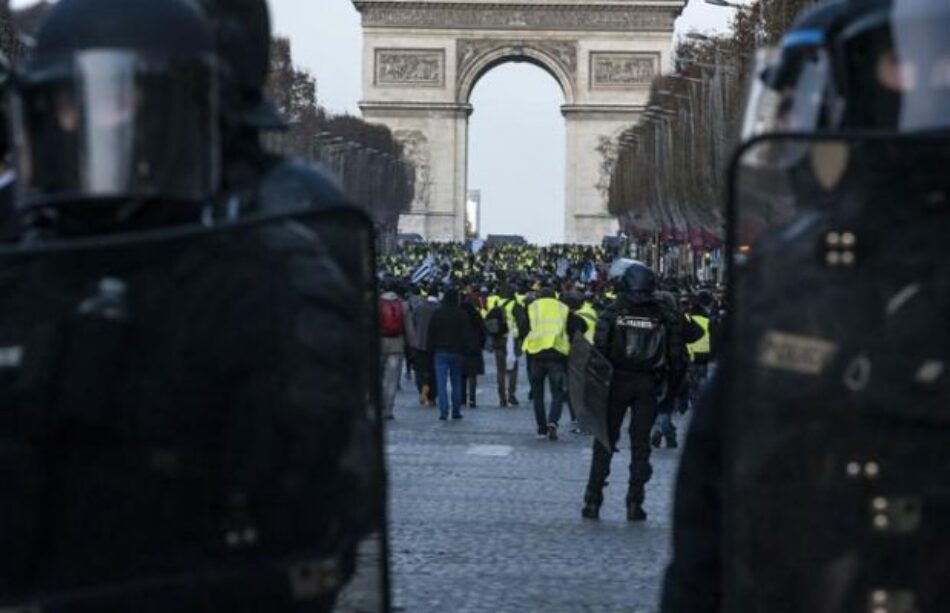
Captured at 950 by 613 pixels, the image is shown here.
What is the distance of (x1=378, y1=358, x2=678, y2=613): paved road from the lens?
9.05 metres

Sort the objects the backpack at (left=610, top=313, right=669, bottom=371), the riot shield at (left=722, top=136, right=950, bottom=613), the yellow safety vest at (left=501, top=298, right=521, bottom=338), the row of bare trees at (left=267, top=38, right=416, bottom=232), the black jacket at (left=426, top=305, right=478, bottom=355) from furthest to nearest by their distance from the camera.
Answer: the row of bare trees at (left=267, top=38, right=416, bottom=232), the yellow safety vest at (left=501, top=298, right=521, bottom=338), the black jacket at (left=426, top=305, right=478, bottom=355), the backpack at (left=610, top=313, right=669, bottom=371), the riot shield at (left=722, top=136, right=950, bottom=613)

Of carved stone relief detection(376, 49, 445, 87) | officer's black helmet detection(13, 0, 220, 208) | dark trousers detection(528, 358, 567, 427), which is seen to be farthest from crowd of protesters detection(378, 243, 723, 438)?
carved stone relief detection(376, 49, 445, 87)

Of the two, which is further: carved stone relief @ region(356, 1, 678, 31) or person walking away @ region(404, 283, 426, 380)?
carved stone relief @ region(356, 1, 678, 31)

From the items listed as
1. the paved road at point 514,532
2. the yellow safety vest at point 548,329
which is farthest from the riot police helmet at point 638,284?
the yellow safety vest at point 548,329

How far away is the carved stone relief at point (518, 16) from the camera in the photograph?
307ft

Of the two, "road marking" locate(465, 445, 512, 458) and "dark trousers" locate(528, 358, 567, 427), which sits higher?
"dark trousers" locate(528, 358, 567, 427)

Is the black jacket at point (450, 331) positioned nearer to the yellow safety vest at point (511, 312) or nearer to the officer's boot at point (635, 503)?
the yellow safety vest at point (511, 312)

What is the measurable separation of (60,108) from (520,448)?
15.4m

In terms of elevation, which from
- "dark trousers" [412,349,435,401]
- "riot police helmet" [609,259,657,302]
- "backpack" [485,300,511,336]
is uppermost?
"riot police helmet" [609,259,657,302]

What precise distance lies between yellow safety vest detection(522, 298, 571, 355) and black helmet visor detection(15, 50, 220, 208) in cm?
1798

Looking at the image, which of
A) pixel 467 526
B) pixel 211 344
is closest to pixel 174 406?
pixel 211 344

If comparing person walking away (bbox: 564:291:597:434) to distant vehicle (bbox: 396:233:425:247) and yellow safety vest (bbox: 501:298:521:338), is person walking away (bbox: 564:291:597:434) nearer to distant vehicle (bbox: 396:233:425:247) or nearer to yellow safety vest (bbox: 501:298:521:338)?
yellow safety vest (bbox: 501:298:521:338)

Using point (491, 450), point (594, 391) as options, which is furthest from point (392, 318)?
point (594, 391)

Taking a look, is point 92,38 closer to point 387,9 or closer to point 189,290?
point 189,290
